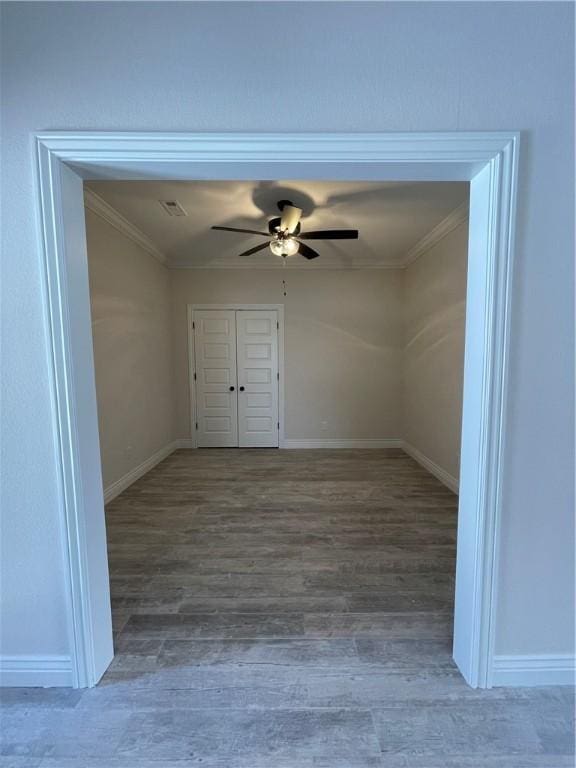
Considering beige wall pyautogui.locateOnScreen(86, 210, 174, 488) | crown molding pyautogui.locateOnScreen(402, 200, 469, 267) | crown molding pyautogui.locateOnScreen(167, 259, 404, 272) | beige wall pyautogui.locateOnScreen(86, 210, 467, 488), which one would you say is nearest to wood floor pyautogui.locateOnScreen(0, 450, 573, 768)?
beige wall pyautogui.locateOnScreen(86, 210, 174, 488)

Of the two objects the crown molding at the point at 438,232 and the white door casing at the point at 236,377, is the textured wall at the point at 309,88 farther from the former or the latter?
the white door casing at the point at 236,377

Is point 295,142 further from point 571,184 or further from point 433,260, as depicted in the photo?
point 433,260

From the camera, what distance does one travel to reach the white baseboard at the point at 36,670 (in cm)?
128

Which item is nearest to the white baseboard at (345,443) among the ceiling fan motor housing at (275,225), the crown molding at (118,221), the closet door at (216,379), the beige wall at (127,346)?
the closet door at (216,379)

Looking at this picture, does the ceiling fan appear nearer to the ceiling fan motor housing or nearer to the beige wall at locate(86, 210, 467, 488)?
the ceiling fan motor housing

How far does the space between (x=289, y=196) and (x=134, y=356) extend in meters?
2.40

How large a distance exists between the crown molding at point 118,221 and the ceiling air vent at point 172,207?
549mm

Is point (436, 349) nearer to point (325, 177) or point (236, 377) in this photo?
point (236, 377)

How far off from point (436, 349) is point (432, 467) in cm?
141

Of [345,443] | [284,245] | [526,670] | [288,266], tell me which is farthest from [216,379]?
[526,670]

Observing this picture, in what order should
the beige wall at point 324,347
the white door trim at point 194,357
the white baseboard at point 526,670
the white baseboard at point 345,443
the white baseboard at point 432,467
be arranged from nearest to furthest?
1. the white baseboard at point 526,670
2. the white baseboard at point 432,467
3. the beige wall at point 324,347
4. the white door trim at point 194,357
5. the white baseboard at point 345,443

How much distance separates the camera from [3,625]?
126 centimetres

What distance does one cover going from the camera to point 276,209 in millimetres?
2854

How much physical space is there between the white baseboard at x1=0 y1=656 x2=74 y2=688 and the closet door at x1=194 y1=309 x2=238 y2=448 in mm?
3479
